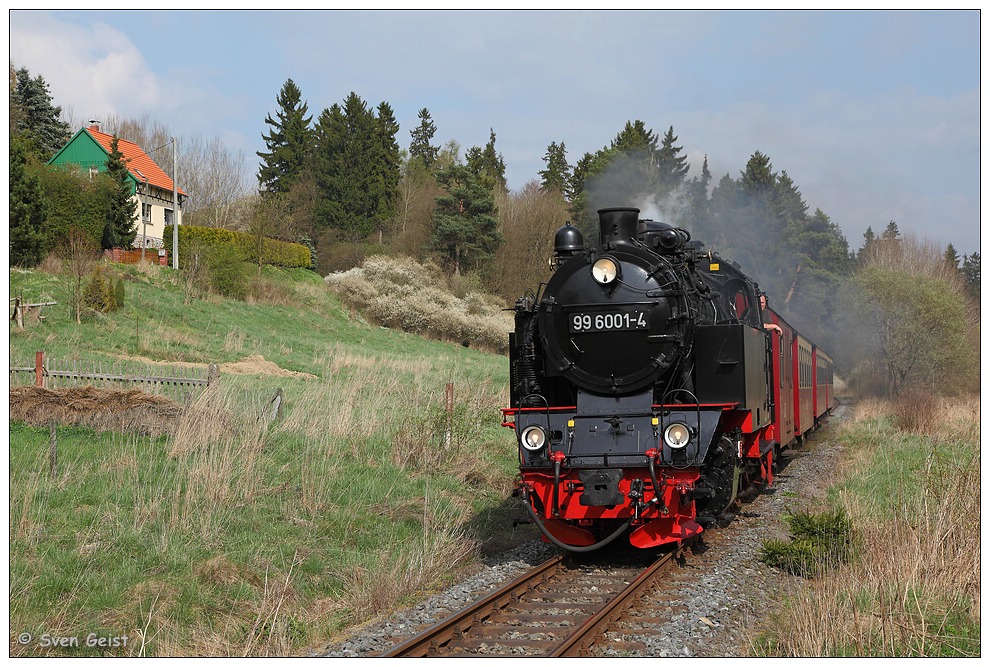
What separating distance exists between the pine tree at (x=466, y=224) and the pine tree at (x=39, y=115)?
18672mm

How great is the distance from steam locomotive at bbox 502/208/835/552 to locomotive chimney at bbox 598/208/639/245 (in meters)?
0.01

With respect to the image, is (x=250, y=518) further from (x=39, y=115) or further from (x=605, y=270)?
(x=39, y=115)

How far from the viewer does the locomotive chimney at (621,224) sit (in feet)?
28.8

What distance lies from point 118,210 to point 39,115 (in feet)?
41.3

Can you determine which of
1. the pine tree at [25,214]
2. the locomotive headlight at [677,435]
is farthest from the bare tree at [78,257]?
the locomotive headlight at [677,435]

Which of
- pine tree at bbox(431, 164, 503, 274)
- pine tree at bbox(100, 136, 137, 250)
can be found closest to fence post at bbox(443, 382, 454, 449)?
pine tree at bbox(100, 136, 137, 250)

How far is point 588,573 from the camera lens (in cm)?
766

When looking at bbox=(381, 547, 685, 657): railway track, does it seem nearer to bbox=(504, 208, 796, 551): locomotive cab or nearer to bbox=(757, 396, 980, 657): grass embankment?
bbox=(504, 208, 796, 551): locomotive cab

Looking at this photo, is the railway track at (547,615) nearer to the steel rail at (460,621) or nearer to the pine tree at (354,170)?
the steel rail at (460,621)

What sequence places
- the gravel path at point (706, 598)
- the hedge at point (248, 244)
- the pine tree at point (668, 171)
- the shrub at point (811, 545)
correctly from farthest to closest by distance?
the hedge at point (248, 244) → the pine tree at point (668, 171) → the shrub at point (811, 545) → the gravel path at point (706, 598)

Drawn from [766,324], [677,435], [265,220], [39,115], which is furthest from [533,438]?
[39,115]

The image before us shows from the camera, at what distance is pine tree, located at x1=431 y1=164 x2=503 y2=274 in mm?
44406
